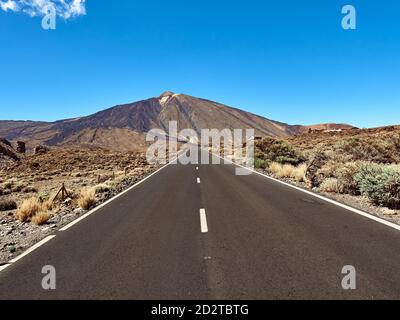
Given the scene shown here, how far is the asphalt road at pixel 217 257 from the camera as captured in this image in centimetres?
469

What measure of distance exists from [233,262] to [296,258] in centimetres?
103

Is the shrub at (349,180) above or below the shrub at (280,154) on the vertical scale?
below

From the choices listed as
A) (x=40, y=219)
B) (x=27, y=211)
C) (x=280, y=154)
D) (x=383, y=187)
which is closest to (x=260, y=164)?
(x=280, y=154)

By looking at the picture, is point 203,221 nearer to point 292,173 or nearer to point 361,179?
point 361,179

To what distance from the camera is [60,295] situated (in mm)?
4688

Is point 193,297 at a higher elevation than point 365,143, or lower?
lower

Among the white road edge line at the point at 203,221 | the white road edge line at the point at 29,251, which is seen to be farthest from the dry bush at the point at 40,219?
the white road edge line at the point at 203,221

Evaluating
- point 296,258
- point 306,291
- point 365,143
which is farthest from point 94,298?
point 365,143

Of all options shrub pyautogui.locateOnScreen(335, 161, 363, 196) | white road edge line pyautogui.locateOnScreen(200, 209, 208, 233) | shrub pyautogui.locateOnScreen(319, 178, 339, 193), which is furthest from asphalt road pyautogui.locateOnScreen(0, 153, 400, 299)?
shrub pyautogui.locateOnScreen(319, 178, 339, 193)

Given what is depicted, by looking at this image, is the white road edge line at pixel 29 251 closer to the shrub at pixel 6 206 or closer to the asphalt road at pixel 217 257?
the asphalt road at pixel 217 257

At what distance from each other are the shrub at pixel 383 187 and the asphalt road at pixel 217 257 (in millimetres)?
1479

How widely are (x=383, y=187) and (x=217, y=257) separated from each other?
6.69 m

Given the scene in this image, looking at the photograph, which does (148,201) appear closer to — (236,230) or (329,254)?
(236,230)
